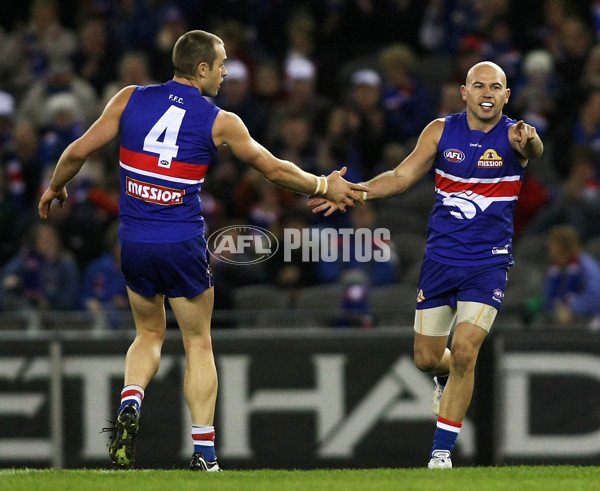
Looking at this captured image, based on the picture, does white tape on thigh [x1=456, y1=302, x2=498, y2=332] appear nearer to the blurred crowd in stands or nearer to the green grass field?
the green grass field

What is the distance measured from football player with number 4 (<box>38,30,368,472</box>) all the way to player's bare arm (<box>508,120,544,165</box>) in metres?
1.42

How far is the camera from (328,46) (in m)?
16.5

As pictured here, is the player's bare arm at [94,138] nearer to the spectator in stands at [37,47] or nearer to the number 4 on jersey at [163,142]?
the number 4 on jersey at [163,142]

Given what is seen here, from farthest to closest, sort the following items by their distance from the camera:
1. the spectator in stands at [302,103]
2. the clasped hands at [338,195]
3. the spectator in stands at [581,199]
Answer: the spectator in stands at [302,103] → the spectator in stands at [581,199] → the clasped hands at [338,195]

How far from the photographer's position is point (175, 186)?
791cm

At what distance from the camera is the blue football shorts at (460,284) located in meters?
8.38

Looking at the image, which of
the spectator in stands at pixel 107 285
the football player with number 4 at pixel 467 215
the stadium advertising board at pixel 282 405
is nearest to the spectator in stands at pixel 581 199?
the stadium advertising board at pixel 282 405

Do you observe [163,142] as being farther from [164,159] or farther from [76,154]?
[76,154]

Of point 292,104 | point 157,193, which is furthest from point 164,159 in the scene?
point 292,104

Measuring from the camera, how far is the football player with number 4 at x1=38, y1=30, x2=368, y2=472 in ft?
25.9

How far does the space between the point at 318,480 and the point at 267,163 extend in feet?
6.33

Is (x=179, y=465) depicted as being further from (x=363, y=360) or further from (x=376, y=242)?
(x=376, y=242)

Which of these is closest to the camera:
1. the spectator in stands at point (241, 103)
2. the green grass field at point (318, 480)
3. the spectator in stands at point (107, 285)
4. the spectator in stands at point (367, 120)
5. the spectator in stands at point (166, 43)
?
the green grass field at point (318, 480)

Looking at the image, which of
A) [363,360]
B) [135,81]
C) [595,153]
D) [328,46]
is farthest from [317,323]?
[328,46]
